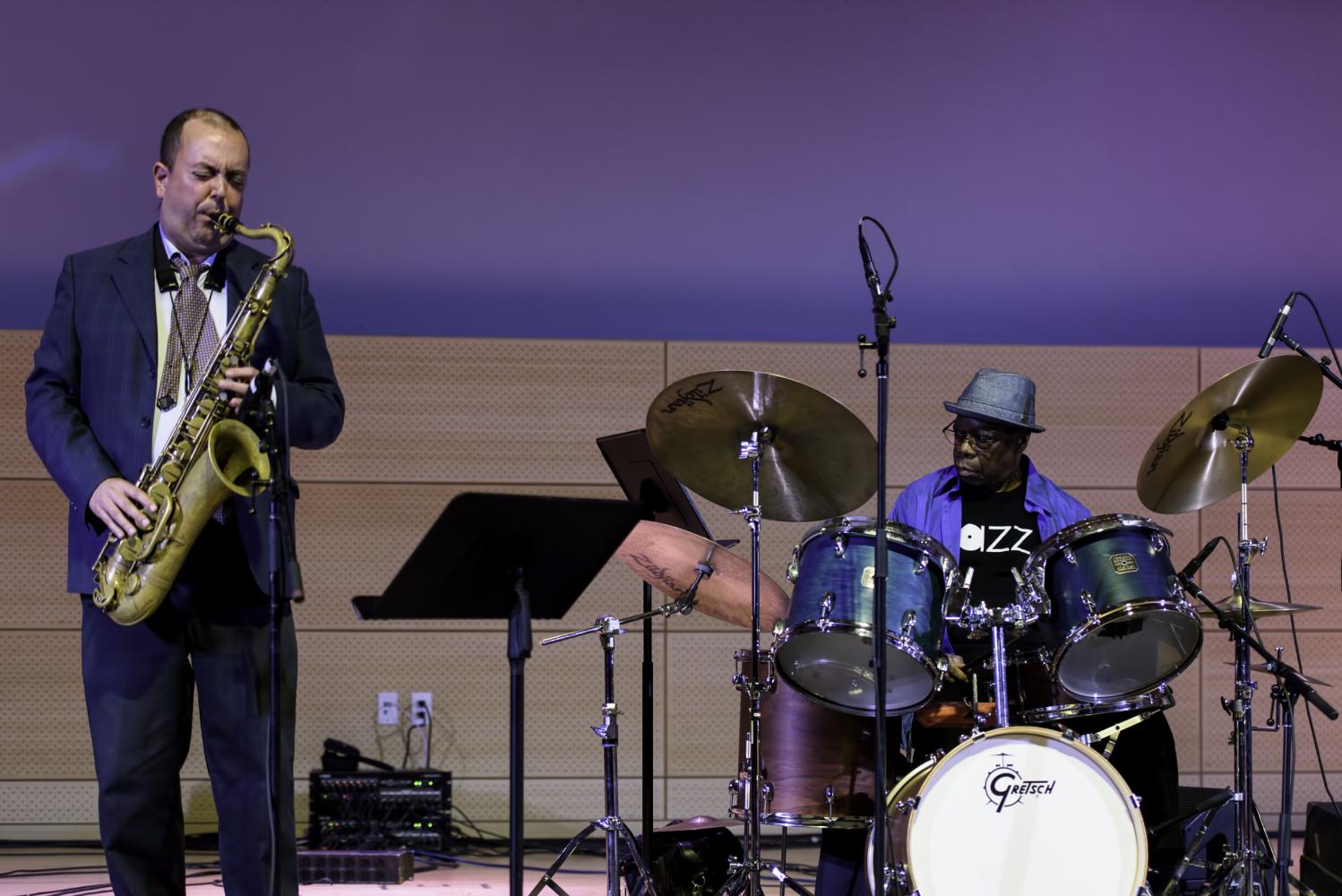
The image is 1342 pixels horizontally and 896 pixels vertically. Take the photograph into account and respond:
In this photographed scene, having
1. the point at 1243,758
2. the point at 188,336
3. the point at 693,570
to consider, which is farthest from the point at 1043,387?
the point at 188,336

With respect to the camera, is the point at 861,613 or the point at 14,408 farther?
the point at 14,408

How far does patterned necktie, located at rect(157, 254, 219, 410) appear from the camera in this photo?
→ 113 inches

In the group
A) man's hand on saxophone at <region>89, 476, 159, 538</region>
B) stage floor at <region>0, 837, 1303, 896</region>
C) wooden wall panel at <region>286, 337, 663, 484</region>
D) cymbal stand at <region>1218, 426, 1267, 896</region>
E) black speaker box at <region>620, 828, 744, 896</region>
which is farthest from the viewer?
wooden wall panel at <region>286, 337, 663, 484</region>

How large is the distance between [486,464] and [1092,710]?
9.32ft

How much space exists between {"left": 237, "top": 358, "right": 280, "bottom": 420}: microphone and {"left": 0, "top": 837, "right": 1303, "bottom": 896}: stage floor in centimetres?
229

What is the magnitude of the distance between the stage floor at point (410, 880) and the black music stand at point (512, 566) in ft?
6.88

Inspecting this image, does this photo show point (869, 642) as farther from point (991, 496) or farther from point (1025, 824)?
point (991, 496)

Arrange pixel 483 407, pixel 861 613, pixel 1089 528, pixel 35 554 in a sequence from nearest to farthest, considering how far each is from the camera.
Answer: pixel 861 613
pixel 1089 528
pixel 35 554
pixel 483 407

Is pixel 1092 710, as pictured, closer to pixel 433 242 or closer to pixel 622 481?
pixel 622 481

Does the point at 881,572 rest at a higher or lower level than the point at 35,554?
lower

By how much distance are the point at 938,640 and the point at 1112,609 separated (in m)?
0.42

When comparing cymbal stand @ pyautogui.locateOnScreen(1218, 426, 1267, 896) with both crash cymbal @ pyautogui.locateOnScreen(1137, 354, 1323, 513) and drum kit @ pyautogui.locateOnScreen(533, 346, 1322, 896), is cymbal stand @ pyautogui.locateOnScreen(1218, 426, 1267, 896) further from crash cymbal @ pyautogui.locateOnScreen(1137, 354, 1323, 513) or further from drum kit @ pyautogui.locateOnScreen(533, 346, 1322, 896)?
crash cymbal @ pyautogui.locateOnScreen(1137, 354, 1323, 513)

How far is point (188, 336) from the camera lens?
2920mm

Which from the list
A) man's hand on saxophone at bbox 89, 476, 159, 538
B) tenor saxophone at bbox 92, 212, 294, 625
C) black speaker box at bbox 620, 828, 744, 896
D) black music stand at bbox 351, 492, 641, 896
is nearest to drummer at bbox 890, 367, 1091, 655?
black speaker box at bbox 620, 828, 744, 896
